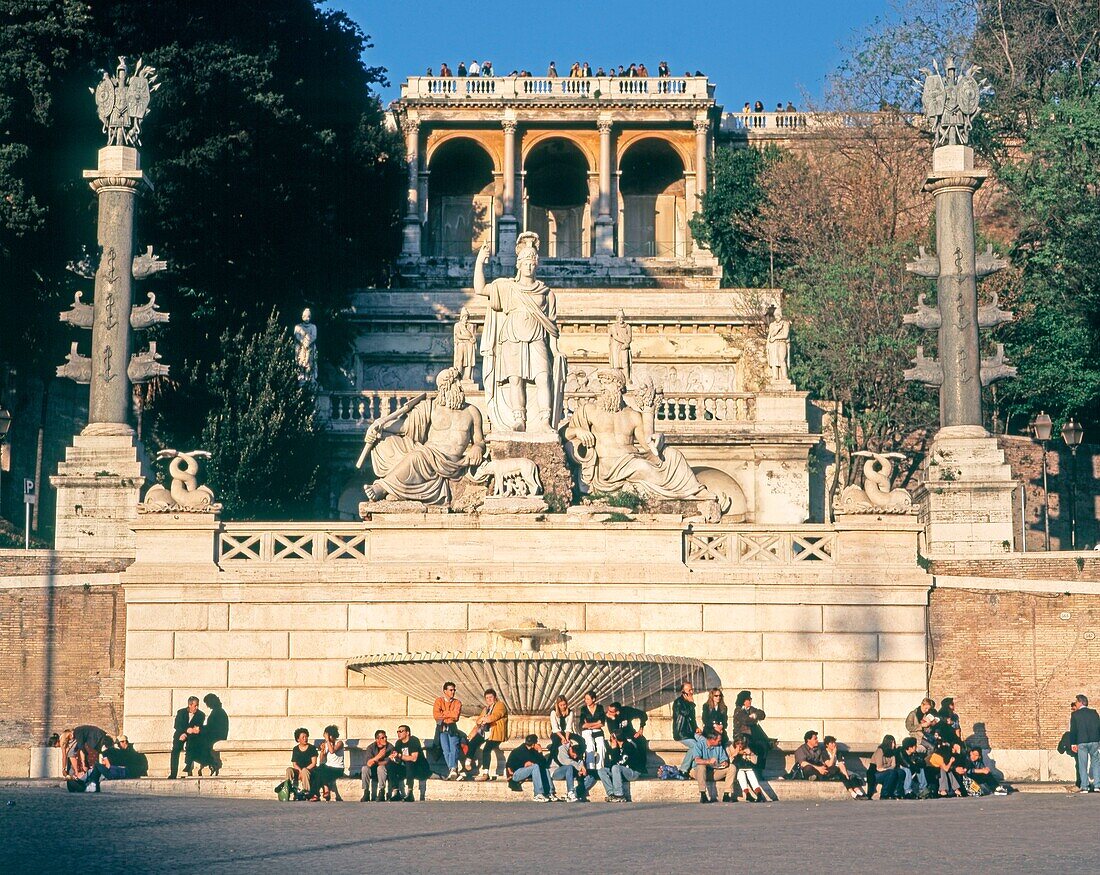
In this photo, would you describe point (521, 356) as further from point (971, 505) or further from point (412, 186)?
point (412, 186)

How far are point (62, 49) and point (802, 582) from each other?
19.2 m

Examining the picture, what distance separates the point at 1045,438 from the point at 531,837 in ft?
71.0

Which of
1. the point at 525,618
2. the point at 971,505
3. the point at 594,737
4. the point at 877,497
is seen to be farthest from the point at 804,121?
the point at 594,737

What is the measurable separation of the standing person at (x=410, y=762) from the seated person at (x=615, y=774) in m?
2.25

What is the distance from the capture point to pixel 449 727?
2697 cm

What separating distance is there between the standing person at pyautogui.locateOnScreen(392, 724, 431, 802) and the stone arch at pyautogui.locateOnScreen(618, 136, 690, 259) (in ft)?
141

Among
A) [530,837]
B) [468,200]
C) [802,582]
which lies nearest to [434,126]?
[468,200]

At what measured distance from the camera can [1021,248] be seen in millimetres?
45812

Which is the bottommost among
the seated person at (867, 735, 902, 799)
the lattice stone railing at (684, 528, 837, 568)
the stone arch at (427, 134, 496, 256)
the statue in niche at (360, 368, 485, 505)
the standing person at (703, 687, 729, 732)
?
the seated person at (867, 735, 902, 799)

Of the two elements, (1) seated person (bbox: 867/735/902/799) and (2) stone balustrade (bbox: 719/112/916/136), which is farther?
(2) stone balustrade (bbox: 719/112/916/136)

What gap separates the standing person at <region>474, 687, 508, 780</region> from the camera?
26.8 metres

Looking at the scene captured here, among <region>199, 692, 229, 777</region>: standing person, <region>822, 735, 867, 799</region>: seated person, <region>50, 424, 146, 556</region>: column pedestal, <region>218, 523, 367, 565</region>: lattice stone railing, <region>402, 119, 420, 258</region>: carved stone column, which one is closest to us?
<region>822, 735, 867, 799</region>: seated person

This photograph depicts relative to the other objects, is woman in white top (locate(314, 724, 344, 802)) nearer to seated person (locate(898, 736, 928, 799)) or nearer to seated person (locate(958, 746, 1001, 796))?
seated person (locate(898, 736, 928, 799))

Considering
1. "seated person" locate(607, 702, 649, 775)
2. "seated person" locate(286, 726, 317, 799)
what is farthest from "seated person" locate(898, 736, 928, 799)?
"seated person" locate(286, 726, 317, 799)
